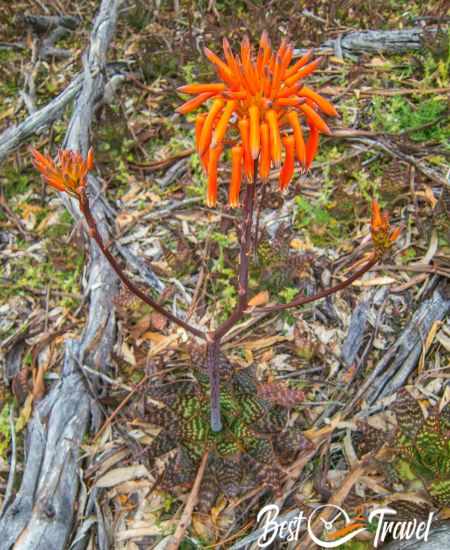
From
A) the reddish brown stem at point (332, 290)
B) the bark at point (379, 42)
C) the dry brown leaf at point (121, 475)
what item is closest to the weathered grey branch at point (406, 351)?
the reddish brown stem at point (332, 290)

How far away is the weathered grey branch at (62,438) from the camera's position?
2250 millimetres

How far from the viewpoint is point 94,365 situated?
2.83 meters

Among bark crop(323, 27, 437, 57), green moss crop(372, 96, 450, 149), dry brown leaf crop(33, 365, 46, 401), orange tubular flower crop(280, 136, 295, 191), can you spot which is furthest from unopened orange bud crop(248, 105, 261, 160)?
bark crop(323, 27, 437, 57)

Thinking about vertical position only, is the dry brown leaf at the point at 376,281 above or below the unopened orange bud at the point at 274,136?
below

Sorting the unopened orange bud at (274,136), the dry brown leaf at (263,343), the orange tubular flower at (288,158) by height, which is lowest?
the dry brown leaf at (263,343)

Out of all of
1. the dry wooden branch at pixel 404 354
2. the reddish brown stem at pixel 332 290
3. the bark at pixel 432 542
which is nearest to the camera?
the reddish brown stem at pixel 332 290

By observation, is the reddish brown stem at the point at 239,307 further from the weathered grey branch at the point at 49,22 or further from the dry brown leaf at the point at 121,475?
the weathered grey branch at the point at 49,22

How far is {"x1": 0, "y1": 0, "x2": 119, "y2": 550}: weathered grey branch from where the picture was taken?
2.25m

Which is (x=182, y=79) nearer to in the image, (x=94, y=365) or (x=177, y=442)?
(x=94, y=365)

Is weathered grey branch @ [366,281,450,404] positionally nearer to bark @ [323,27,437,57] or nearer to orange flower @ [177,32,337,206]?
orange flower @ [177,32,337,206]

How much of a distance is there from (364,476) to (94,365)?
148 centimetres

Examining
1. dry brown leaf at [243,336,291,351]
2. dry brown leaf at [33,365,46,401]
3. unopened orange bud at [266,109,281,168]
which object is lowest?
dry brown leaf at [243,336,291,351]

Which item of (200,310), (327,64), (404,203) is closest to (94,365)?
(200,310)

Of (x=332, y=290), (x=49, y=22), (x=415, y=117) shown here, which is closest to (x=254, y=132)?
(x=332, y=290)
